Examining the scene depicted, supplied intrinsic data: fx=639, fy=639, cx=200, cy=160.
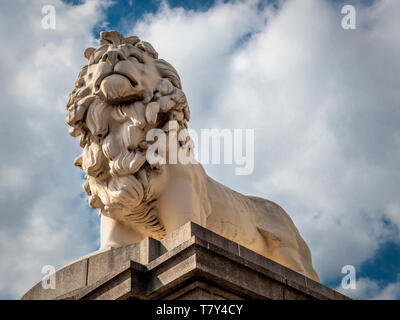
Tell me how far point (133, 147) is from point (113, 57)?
891mm

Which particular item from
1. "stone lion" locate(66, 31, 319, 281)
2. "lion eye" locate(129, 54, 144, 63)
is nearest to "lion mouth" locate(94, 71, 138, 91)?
"stone lion" locate(66, 31, 319, 281)

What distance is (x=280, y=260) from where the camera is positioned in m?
7.08

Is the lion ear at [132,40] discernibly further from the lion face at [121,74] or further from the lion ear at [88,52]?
the lion ear at [88,52]

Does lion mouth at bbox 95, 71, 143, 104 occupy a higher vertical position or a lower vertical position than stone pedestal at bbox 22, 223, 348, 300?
higher

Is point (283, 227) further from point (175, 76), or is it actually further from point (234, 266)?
point (234, 266)

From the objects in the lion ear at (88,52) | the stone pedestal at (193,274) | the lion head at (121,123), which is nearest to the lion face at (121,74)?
the lion head at (121,123)

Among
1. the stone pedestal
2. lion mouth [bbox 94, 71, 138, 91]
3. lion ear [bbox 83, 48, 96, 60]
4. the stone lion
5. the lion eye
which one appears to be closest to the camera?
the stone pedestal

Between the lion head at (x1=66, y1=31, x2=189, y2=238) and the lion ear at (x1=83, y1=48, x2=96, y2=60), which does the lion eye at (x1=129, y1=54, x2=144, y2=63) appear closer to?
the lion head at (x1=66, y1=31, x2=189, y2=238)

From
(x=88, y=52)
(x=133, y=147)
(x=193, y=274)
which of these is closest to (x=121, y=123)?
(x=133, y=147)

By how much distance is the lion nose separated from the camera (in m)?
6.00

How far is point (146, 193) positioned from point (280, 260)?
205 cm
